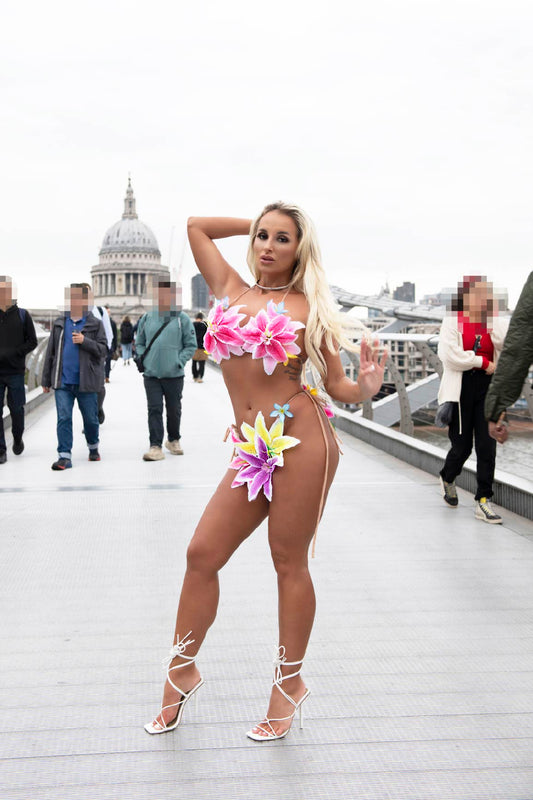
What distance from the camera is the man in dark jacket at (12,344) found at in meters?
9.18

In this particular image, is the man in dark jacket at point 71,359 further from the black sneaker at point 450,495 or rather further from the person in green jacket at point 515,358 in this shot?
the person in green jacket at point 515,358

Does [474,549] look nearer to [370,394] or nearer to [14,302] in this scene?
[370,394]

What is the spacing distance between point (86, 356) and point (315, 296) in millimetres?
5952

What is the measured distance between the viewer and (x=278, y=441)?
309 cm

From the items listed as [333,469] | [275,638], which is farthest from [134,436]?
[333,469]

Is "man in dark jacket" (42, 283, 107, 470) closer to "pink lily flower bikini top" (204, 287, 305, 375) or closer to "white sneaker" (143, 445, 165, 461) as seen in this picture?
"white sneaker" (143, 445, 165, 461)

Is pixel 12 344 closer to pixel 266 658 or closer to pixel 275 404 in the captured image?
pixel 266 658

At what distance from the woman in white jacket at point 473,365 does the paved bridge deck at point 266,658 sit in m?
0.39

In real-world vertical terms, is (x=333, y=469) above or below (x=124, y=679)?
above

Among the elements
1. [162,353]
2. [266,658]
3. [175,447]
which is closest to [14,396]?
[162,353]

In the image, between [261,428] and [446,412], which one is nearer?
[261,428]

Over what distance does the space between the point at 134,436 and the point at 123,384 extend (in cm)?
1009

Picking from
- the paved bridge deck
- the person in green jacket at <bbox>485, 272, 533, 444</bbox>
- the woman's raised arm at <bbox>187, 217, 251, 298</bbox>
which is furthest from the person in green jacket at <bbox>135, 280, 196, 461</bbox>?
the person in green jacket at <bbox>485, 272, 533, 444</bbox>

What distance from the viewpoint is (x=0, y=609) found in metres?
4.52
